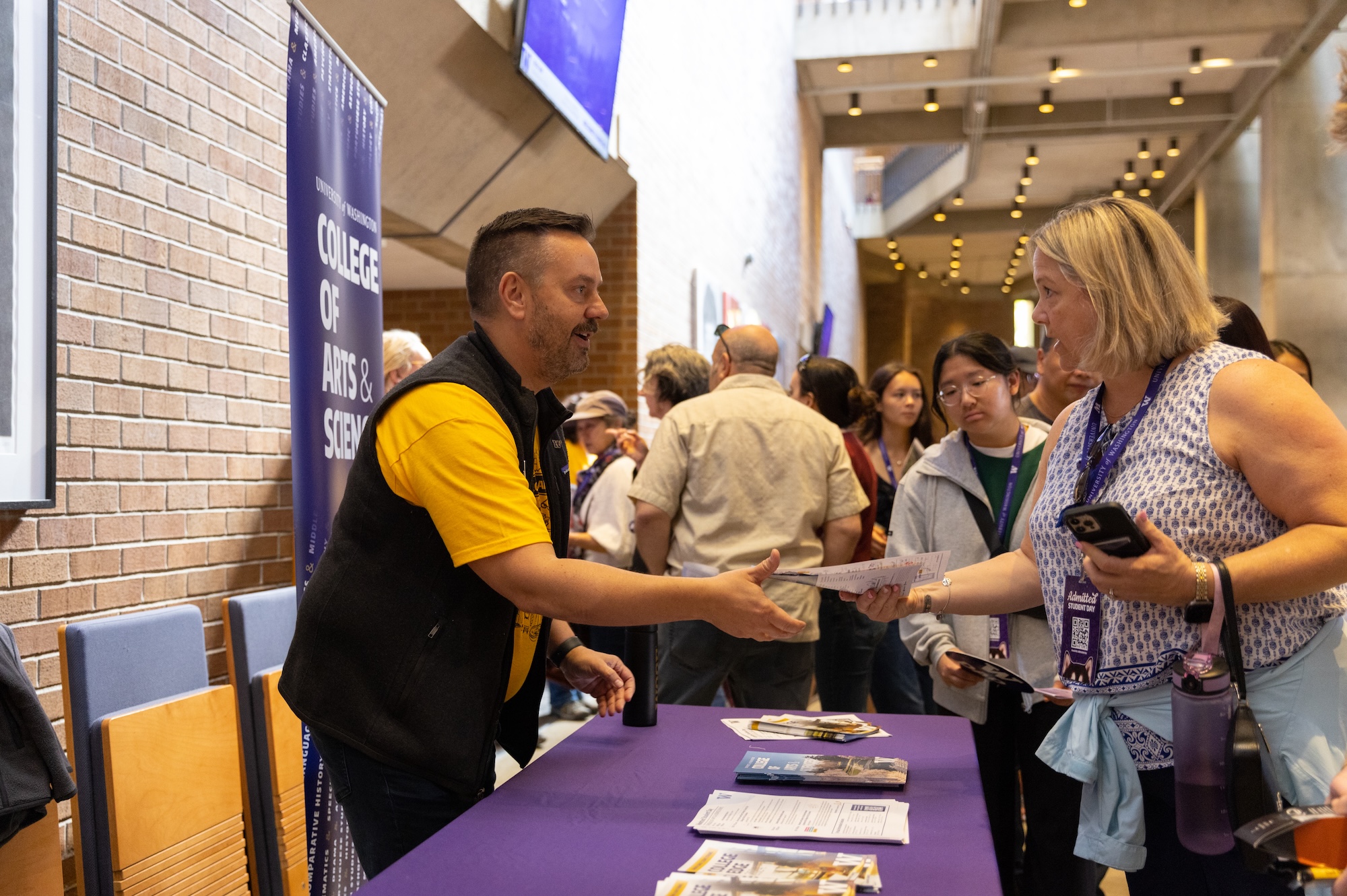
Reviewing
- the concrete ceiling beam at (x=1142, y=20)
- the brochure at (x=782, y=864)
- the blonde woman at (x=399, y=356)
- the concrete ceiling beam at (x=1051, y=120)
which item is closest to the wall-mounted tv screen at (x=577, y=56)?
the blonde woman at (x=399, y=356)

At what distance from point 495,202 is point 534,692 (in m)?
4.12

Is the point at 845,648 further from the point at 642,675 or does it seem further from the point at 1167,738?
the point at 1167,738

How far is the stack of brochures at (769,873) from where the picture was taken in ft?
3.83

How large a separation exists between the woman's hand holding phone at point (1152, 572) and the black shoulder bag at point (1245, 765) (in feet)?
0.16

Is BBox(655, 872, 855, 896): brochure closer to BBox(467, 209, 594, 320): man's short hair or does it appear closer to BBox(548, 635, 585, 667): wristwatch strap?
BBox(548, 635, 585, 667): wristwatch strap

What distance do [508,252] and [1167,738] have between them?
126cm

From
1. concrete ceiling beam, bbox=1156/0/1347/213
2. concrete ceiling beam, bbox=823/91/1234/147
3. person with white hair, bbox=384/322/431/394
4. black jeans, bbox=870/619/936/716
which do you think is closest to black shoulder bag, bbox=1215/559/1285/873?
black jeans, bbox=870/619/936/716

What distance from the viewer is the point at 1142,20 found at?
379 inches

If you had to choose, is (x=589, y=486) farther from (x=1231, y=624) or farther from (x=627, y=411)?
(x=1231, y=624)

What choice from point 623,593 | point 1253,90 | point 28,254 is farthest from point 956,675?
point 1253,90

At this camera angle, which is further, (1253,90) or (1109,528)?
(1253,90)

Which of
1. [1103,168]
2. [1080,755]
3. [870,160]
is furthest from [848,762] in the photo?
[870,160]

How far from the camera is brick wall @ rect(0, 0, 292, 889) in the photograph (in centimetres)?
240

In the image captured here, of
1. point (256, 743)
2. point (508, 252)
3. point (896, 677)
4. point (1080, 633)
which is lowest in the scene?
point (896, 677)
